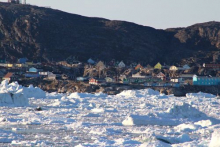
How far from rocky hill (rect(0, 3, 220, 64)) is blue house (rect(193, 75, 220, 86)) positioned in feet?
85.5

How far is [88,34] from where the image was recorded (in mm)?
139875

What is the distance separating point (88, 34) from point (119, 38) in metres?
7.92

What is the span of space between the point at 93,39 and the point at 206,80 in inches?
1910

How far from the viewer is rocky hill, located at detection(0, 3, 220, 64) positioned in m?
125

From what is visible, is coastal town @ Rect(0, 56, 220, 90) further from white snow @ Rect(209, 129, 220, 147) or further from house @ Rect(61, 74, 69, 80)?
white snow @ Rect(209, 129, 220, 147)

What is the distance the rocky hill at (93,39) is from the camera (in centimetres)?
12531

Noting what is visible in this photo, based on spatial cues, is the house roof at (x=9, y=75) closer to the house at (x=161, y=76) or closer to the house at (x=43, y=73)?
the house at (x=43, y=73)

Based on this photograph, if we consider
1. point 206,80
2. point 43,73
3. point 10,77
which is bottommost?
point 206,80

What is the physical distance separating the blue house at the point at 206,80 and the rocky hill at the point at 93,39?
85.5ft

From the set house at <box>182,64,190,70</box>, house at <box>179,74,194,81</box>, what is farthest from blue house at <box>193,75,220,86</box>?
house at <box>182,64,190,70</box>

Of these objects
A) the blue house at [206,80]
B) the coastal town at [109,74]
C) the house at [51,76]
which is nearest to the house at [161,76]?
the coastal town at [109,74]

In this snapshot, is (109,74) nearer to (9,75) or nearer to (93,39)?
(9,75)

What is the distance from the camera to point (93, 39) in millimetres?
136625

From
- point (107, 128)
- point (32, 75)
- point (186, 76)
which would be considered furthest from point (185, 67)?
point (107, 128)
